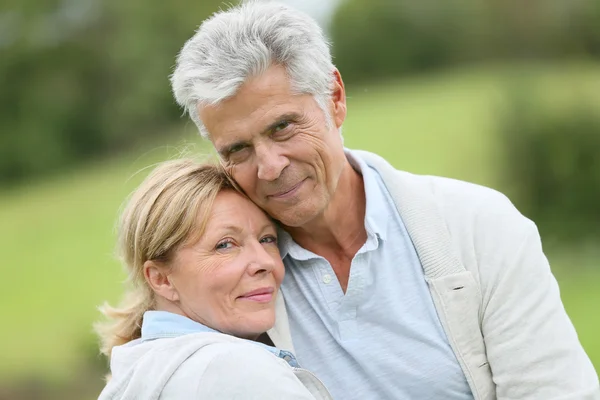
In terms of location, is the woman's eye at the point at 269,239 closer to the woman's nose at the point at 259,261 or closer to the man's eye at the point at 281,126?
the woman's nose at the point at 259,261

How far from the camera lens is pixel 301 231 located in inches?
81.9

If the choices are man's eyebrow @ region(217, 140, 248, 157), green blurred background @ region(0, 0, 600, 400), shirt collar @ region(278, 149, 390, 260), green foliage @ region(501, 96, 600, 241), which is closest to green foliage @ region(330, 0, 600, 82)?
green blurred background @ region(0, 0, 600, 400)

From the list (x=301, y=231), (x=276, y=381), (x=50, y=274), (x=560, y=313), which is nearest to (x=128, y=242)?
(x=301, y=231)

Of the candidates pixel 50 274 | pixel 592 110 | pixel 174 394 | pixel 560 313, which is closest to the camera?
pixel 174 394

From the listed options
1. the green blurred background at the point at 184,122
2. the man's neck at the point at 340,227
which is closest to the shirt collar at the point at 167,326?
the man's neck at the point at 340,227

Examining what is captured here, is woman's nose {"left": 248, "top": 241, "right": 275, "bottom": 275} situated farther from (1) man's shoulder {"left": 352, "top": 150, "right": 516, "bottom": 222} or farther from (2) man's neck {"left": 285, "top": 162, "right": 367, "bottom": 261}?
(1) man's shoulder {"left": 352, "top": 150, "right": 516, "bottom": 222}

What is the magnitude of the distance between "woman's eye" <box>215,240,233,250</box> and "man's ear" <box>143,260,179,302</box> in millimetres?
147

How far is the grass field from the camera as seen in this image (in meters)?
5.67

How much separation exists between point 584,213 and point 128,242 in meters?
4.25

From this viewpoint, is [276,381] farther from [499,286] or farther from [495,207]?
[495,207]

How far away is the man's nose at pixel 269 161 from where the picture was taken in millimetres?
1847

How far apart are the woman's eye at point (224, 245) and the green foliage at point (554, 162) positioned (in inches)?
149

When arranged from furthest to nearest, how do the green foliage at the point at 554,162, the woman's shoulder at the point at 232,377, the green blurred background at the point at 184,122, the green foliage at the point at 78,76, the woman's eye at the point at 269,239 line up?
the green foliage at the point at 78,76 < the green blurred background at the point at 184,122 < the green foliage at the point at 554,162 < the woman's eye at the point at 269,239 < the woman's shoulder at the point at 232,377

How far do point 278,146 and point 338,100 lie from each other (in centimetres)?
26
